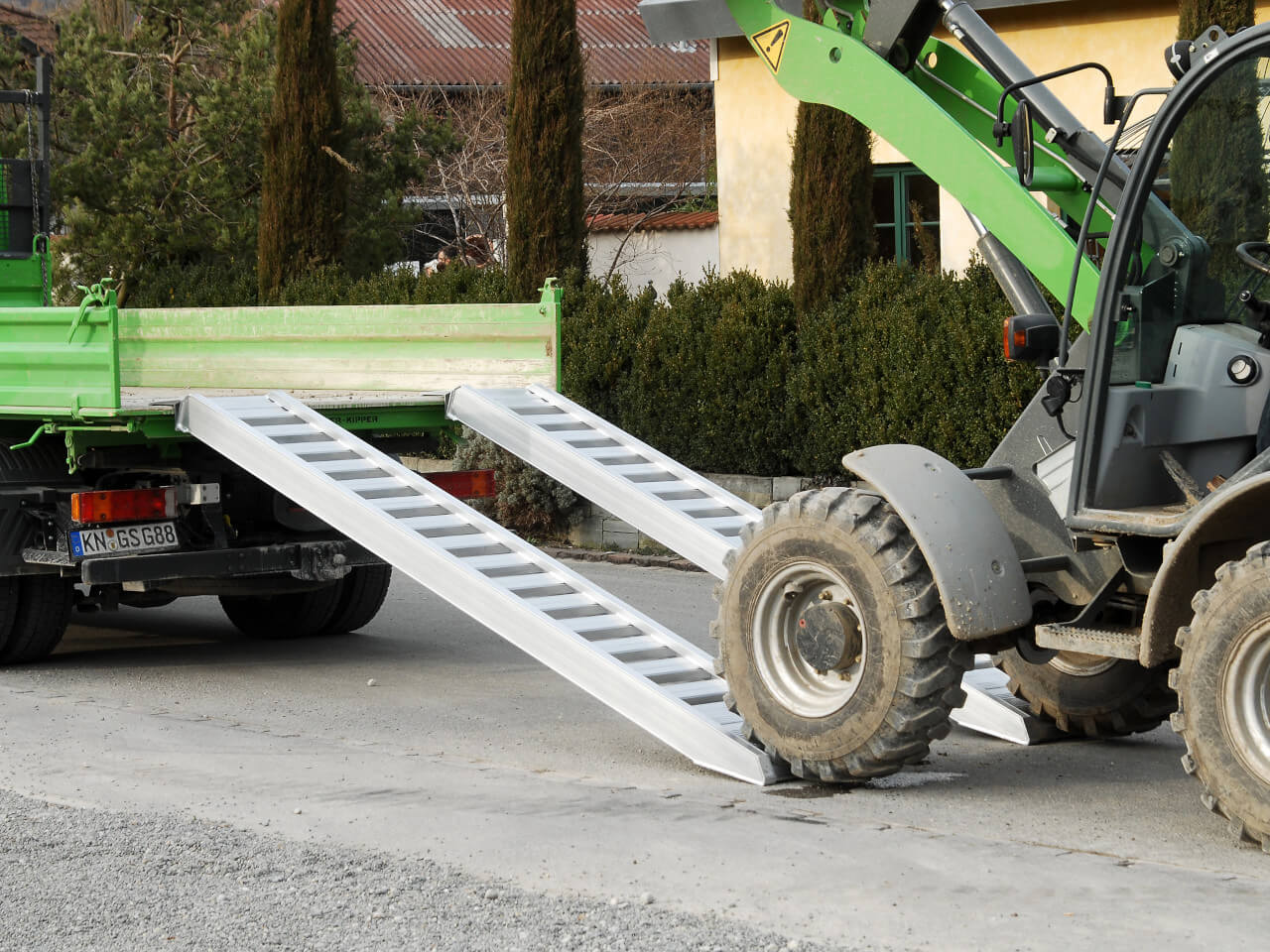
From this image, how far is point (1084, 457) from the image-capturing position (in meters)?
6.16

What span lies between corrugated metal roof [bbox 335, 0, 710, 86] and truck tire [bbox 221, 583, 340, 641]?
25.7 meters

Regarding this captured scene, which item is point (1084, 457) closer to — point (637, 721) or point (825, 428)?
point (637, 721)

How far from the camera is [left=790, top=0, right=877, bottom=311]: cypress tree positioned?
15109 mm

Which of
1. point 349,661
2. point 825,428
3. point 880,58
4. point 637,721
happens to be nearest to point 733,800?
point 637,721

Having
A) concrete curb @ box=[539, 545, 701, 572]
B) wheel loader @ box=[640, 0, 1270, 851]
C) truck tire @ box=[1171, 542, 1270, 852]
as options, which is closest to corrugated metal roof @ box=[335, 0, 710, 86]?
concrete curb @ box=[539, 545, 701, 572]

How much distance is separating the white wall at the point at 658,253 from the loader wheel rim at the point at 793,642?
66.6 ft

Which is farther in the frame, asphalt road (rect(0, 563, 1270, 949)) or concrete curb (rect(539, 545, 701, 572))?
concrete curb (rect(539, 545, 701, 572))

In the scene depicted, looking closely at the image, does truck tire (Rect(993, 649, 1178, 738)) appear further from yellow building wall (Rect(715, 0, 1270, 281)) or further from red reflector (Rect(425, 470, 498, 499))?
yellow building wall (Rect(715, 0, 1270, 281))

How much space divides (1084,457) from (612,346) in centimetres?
1041

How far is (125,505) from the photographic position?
8875mm

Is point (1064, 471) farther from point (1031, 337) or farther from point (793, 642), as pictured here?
point (793, 642)

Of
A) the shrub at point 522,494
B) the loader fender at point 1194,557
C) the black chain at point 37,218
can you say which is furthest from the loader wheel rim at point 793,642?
the shrub at point 522,494

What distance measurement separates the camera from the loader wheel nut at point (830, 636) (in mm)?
6535

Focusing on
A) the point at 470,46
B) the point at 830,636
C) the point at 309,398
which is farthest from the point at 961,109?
the point at 470,46
